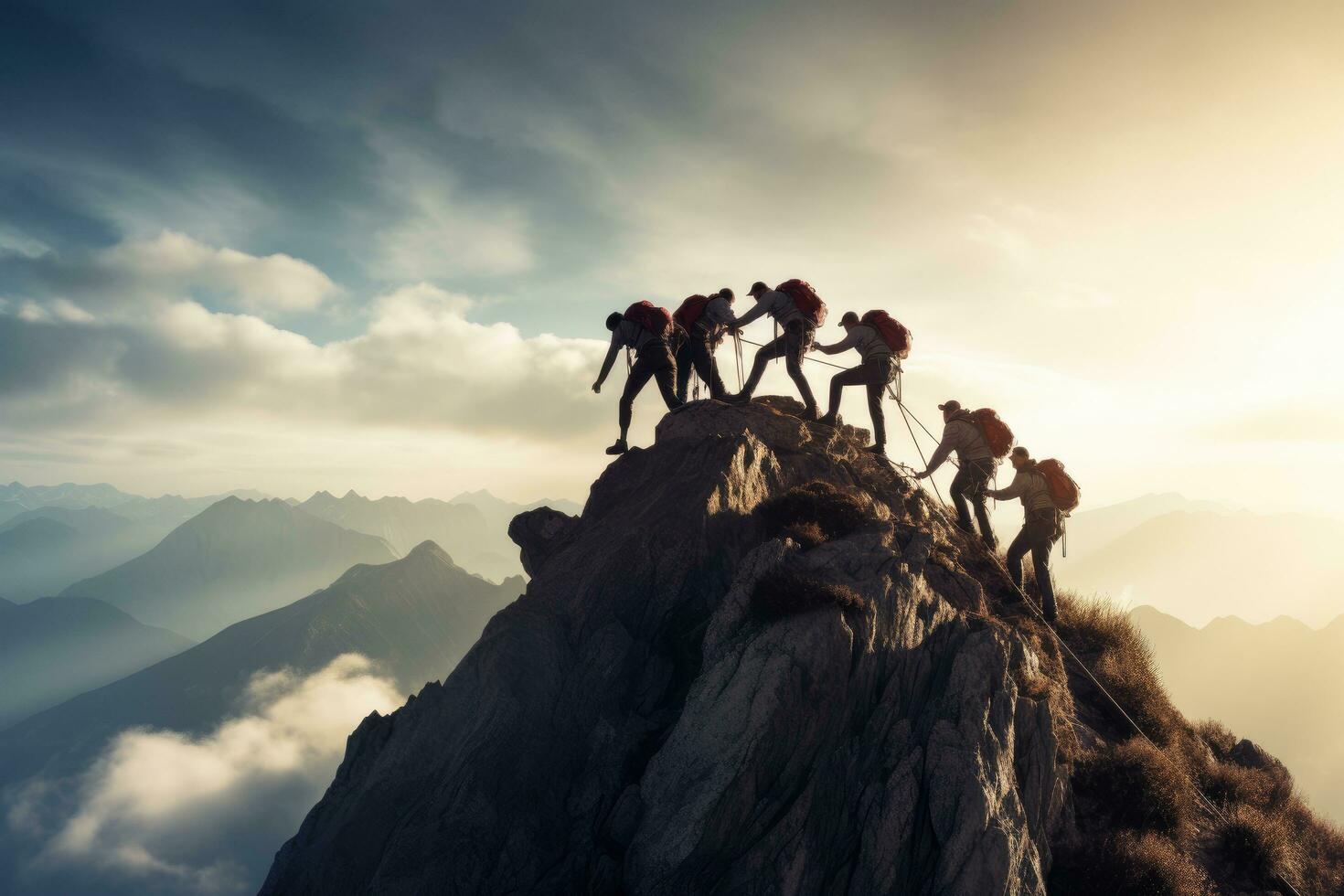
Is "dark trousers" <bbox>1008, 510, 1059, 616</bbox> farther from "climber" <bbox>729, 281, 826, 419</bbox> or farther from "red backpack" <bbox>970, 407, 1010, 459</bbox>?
"climber" <bbox>729, 281, 826, 419</bbox>

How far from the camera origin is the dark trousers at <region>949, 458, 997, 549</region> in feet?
63.5

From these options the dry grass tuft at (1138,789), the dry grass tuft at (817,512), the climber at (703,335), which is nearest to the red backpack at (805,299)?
the climber at (703,335)

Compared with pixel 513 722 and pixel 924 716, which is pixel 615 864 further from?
pixel 924 716

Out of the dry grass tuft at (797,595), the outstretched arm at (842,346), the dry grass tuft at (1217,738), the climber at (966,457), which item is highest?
the outstretched arm at (842,346)

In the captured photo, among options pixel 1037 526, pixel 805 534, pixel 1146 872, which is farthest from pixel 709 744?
pixel 1037 526

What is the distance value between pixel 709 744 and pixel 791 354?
40.6 feet

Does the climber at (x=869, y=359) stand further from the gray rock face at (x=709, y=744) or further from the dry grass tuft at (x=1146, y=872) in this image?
the dry grass tuft at (x=1146, y=872)

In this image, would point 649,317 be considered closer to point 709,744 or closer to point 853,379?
point 853,379

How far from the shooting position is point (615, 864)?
1132 cm

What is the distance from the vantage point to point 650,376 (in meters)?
21.0

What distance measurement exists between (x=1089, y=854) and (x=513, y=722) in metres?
10.8

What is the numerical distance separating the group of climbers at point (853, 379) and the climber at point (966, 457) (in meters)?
0.03

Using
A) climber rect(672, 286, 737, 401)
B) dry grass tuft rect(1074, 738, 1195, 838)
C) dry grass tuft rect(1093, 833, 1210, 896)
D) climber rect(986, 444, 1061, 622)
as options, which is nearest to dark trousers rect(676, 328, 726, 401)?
climber rect(672, 286, 737, 401)

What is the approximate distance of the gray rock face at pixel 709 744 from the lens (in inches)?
423
